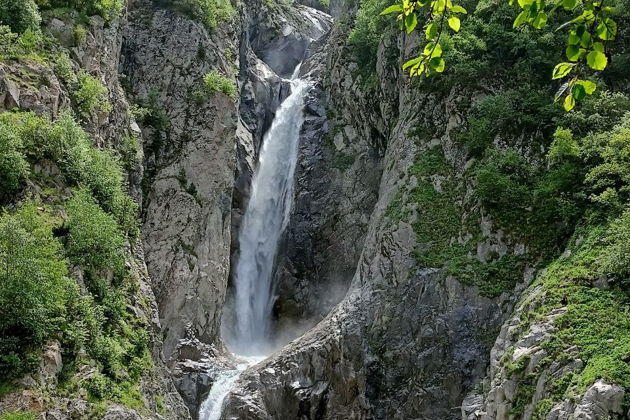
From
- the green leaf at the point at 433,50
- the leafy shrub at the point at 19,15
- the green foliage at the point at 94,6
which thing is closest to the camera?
the green leaf at the point at 433,50

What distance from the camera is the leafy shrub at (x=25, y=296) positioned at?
34.2 ft

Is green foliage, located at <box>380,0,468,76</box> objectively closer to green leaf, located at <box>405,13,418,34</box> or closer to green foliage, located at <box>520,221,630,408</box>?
green leaf, located at <box>405,13,418,34</box>

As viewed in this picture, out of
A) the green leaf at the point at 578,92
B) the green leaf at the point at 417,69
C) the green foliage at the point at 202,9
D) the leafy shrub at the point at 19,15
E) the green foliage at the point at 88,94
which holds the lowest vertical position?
the green foliage at the point at 88,94

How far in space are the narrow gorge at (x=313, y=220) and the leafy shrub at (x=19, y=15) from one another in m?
0.06

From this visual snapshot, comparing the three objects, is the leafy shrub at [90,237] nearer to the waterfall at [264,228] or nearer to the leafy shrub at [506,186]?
the leafy shrub at [506,186]

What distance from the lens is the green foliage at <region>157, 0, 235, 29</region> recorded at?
98.3 ft

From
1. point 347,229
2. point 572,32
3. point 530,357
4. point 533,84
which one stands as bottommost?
point 347,229

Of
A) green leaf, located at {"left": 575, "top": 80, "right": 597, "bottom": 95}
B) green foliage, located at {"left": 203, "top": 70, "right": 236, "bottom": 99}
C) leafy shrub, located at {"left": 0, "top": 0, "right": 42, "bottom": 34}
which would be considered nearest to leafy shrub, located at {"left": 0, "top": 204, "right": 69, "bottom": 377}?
leafy shrub, located at {"left": 0, "top": 0, "right": 42, "bottom": 34}

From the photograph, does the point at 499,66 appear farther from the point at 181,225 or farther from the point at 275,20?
the point at 275,20

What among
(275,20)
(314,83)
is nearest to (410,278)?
(314,83)

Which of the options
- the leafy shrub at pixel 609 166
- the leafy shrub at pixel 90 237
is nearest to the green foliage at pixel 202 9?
the leafy shrub at pixel 90 237

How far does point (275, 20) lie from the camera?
44.4 metres

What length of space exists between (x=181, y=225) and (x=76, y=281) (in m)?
12.6

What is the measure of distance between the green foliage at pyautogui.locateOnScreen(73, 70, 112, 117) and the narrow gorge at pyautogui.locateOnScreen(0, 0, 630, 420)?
2.8 inches
